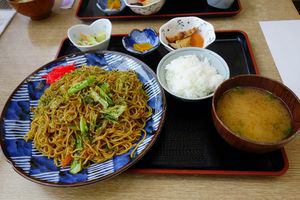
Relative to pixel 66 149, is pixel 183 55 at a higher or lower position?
higher

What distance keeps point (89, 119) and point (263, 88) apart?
1.09 metres

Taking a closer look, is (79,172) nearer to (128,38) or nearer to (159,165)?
(159,165)

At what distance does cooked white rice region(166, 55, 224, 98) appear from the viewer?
146cm

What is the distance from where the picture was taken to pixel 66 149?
4.31ft

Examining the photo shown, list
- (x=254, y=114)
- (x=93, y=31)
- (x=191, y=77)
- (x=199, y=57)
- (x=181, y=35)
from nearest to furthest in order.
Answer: (x=254, y=114), (x=191, y=77), (x=199, y=57), (x=181, y=35), (x=93, y=31)

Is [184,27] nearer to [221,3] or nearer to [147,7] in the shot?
[147,7]

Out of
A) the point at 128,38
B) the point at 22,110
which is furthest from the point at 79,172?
the point at 128,38

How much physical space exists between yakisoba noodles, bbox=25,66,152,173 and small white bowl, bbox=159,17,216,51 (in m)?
0.51

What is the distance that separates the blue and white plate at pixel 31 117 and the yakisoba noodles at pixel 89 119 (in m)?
0.05

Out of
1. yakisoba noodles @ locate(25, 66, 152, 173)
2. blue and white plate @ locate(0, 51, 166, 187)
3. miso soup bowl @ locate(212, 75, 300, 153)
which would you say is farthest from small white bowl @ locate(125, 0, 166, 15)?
miso soup bowl @ locate(212, 75, 300, 153)

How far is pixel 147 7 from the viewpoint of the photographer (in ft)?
6.62

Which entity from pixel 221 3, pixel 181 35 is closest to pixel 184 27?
pixel 181 35

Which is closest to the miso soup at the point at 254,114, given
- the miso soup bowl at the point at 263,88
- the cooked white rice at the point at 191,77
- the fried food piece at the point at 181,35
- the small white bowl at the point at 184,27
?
the miso soup bowl at the point at 263,88

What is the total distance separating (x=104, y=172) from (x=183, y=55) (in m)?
1.01
